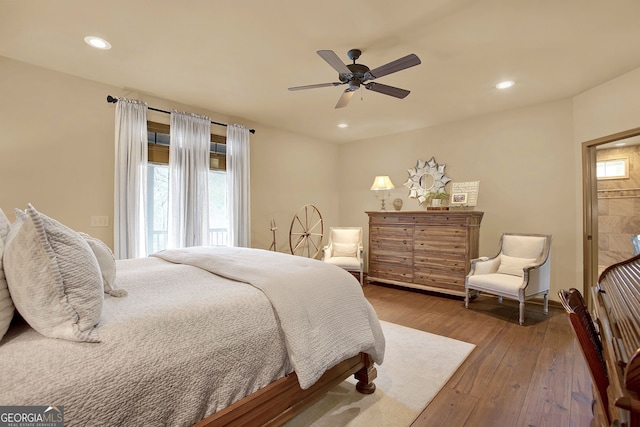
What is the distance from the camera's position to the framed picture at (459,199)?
4405 mm

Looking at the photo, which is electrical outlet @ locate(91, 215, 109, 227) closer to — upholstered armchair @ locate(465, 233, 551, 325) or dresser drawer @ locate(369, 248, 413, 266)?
dresser drawer @ locate(369, 248, 413, 266)

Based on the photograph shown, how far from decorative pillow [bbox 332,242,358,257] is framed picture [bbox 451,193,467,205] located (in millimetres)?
1669

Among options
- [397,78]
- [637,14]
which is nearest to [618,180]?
[637,14]

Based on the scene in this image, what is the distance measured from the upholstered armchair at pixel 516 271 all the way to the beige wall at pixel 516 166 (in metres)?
0.39

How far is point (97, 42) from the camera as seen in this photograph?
244 centimetres

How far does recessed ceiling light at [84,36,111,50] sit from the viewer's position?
2.39 m

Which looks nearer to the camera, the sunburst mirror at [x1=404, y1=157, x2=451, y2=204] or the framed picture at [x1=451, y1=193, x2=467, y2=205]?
the framed picture at [x1=451, y1=193, x2=467, y2=205]

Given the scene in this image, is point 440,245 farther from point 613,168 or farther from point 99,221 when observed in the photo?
point 99,221

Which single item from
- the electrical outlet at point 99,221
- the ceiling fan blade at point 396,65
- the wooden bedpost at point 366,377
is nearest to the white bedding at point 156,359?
the wooden bedpost at point 366,377

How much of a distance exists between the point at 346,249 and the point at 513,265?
2.35m

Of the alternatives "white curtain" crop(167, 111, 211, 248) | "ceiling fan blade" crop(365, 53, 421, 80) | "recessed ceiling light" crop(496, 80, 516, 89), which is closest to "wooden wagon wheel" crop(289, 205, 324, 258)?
"white curtain" crop(167, 111, 211, 248)

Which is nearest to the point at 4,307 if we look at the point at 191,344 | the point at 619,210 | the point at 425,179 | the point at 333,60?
the point at 191,344

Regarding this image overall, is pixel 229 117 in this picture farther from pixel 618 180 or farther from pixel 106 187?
pixel 618 180

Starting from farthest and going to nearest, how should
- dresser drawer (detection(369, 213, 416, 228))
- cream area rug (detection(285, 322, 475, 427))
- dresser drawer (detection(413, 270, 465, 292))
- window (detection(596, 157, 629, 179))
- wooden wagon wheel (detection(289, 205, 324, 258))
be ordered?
wooden wagon wheel (detection(289, 205, 324, 258)) < window (detection(596, 157, 629, 179)) < dresser drawer (detection(369, 213, 416, 228)) < dresser drawer (detection(413, 270, 465, 292)) < cream area rug (detection(285, 322, 475, 427))
